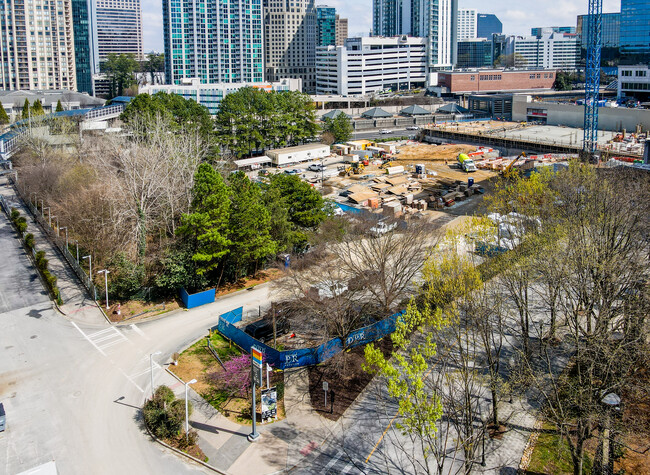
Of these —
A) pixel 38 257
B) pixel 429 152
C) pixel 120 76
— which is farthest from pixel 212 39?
pixel 38 257

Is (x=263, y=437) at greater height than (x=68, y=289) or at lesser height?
lesser

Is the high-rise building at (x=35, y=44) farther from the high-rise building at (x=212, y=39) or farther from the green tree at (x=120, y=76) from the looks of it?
the high-rise building at (x=212, y=39)

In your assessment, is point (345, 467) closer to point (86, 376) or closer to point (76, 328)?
point (86, 376)

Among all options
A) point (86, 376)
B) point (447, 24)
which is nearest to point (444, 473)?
point (86, 376)

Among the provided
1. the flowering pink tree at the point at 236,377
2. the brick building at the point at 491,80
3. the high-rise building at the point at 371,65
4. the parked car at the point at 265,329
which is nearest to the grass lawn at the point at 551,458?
the flowering pink tree at the point at 236,377

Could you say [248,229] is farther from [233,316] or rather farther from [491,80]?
[491,80]
